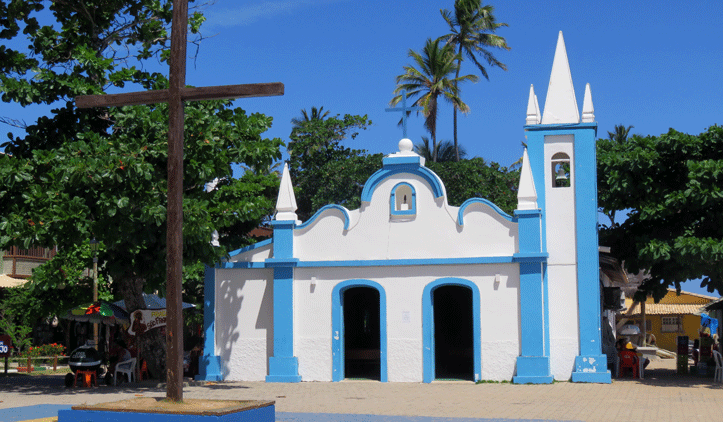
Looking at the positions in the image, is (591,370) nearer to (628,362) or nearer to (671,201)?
(628,362)

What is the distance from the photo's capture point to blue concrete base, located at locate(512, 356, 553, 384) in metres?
17.3

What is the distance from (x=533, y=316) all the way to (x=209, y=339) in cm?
777

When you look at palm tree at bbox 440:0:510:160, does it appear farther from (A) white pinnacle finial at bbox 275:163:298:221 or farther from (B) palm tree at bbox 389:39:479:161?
(A) white pinnacle finial at bbox 275:163:298:221

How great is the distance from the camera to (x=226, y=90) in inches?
411

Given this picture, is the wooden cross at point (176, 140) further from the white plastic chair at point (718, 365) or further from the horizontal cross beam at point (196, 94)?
the white plastic chair at point (718, 365)

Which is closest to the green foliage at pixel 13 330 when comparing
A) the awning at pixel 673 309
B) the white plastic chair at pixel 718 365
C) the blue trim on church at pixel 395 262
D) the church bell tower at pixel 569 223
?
the blue trim on church at pixel 395 262

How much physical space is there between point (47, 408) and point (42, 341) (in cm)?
1973

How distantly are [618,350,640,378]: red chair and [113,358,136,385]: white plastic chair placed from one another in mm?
11849

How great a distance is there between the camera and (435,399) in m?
14.9

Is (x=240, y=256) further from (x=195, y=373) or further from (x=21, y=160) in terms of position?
(x=21, y=160)

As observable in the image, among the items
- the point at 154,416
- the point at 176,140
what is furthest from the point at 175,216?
the point at 154,416

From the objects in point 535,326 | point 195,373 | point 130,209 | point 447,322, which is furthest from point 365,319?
point 130,209

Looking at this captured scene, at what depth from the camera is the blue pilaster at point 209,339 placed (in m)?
19.2

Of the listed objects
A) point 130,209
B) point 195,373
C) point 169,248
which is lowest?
point 195,373
